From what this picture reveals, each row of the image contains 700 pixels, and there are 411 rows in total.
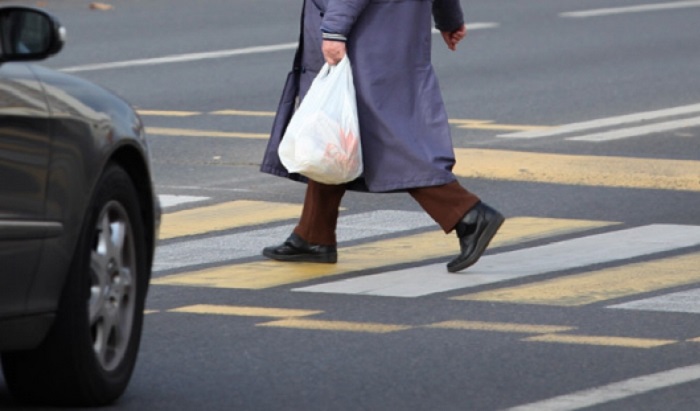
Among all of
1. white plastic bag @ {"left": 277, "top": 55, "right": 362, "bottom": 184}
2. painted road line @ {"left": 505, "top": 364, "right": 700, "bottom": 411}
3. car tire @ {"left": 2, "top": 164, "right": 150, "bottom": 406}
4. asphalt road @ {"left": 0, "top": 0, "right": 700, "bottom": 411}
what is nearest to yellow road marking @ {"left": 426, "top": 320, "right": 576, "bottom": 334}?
asphalt road @ {"left": 0, "top": 0, "right": 700, "bottom": 411}

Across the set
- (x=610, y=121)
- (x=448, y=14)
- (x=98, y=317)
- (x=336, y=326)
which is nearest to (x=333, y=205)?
(x=448, y=14)

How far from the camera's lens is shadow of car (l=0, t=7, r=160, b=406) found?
19.3 feet

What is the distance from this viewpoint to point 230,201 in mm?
11289

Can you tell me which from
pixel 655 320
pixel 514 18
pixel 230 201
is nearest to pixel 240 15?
pixel 514 18

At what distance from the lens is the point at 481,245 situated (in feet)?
29.8

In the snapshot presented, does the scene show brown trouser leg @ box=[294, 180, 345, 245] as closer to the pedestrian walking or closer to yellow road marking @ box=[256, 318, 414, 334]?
the pedestrian walking

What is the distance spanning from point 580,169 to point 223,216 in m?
2.57

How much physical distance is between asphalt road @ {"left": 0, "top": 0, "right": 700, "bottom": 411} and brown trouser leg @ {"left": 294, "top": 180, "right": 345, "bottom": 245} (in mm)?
151

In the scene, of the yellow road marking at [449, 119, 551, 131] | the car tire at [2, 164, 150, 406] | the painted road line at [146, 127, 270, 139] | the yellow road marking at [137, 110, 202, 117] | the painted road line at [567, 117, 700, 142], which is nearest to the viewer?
the car tire at [2, 164, 150, 406]

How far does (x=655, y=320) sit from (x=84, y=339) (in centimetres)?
250

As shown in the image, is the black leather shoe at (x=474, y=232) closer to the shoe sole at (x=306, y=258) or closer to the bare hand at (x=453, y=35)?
the shoe sole at (x=306, y=258)

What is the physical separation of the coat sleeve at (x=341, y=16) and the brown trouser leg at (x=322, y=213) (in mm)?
737

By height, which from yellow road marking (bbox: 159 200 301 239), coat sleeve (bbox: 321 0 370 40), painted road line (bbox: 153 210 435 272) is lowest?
yellow road marking (bbox: 159 200 301 239)

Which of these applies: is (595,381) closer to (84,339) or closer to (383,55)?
(84,339)
